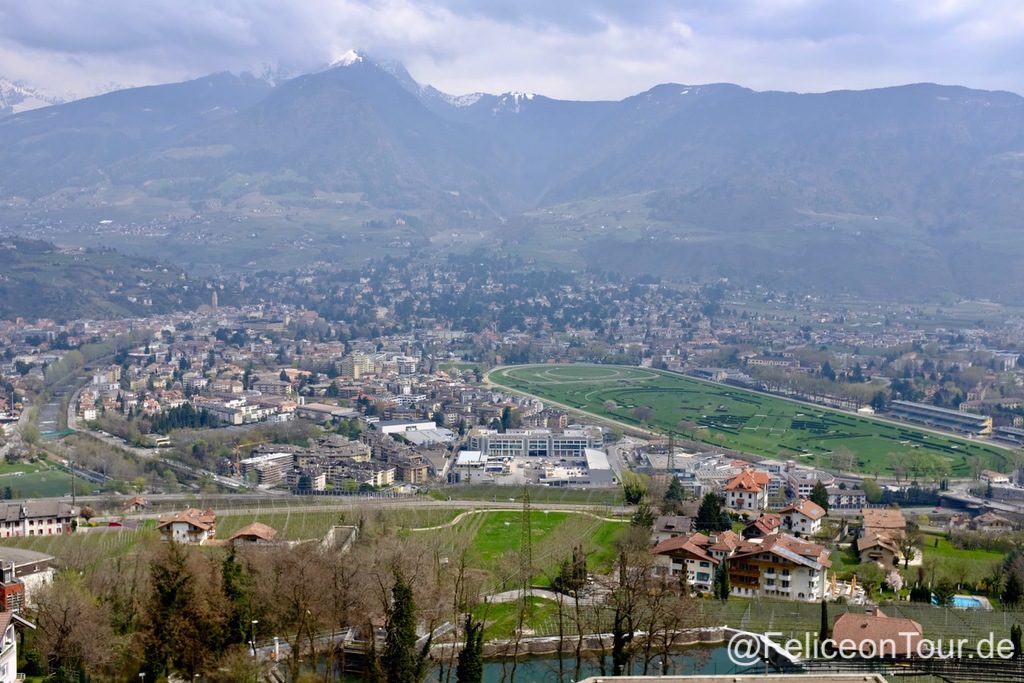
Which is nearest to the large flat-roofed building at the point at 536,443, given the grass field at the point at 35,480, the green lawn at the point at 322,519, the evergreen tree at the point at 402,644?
the green lawn at the point at 322,519

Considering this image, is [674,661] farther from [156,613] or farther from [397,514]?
[397,514]

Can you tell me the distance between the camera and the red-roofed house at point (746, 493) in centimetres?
2417

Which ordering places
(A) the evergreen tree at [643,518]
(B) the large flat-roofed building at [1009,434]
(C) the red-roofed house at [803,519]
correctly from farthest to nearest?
1. (B) the large flat-roofed building at [1009,434]
2. (C) the red-roofed house at [803,519]
3. (A) the evergreen tree at [643,518]

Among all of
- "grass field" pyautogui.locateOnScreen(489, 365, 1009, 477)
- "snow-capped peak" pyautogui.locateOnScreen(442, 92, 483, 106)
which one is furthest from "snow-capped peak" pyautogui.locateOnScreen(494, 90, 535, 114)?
"grass field" pyautogui.locateOnScreen(489, 365, 1009, 477)

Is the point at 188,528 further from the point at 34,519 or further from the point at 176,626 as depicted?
the point at 176,626

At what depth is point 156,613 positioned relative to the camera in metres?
12.5

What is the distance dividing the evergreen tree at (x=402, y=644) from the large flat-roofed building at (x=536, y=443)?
710 inches

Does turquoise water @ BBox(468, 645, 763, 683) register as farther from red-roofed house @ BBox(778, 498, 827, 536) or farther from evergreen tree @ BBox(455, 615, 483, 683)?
red-roofed house @ BBox(778, 498, 827, 536)

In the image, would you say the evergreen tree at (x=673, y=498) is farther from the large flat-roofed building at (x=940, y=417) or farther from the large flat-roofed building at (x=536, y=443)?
the large flat-roofed building at (x=940, y=417)

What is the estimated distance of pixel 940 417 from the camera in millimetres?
36812

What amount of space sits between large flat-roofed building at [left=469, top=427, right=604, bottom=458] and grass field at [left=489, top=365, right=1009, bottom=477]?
3.50 m

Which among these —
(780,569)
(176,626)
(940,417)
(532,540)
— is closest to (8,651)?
(176,626)

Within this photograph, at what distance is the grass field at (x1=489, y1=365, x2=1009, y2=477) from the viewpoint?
31141 mm

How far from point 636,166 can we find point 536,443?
108 metres
